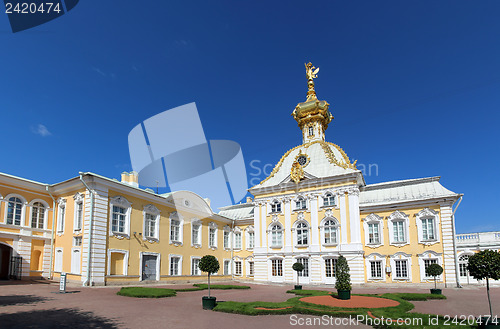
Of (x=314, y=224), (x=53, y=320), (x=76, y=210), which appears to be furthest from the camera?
(x=314, y=224)

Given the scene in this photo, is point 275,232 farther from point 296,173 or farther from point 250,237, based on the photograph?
point 296,173

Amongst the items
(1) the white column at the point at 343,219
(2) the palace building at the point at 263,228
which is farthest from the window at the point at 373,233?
(1) the white column at the point at 343,219

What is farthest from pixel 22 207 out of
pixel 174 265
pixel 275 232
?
pixel 275 232

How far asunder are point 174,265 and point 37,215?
11289 millimetres

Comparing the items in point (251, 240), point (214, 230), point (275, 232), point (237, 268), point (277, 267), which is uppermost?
point (214, 230)

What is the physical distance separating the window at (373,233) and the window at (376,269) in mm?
1696

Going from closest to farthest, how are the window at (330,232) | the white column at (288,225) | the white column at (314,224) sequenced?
1. the window at (330,232)
2. the white column at (314,224)
3. the white column at (288,225)

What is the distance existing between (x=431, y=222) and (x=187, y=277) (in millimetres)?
21218

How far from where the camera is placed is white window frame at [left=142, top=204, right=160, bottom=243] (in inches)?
1102

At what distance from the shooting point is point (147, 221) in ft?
93.6

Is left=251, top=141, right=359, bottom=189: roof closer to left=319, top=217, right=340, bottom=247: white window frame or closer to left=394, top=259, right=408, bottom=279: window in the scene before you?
left=319, top=217, right=340, bottom=247: white window frame

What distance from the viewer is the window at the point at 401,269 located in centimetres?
2988

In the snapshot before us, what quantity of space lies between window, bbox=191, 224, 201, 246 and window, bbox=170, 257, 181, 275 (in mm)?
2845

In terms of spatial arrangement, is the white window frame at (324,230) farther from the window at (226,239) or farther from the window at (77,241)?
the window at (77,241)
